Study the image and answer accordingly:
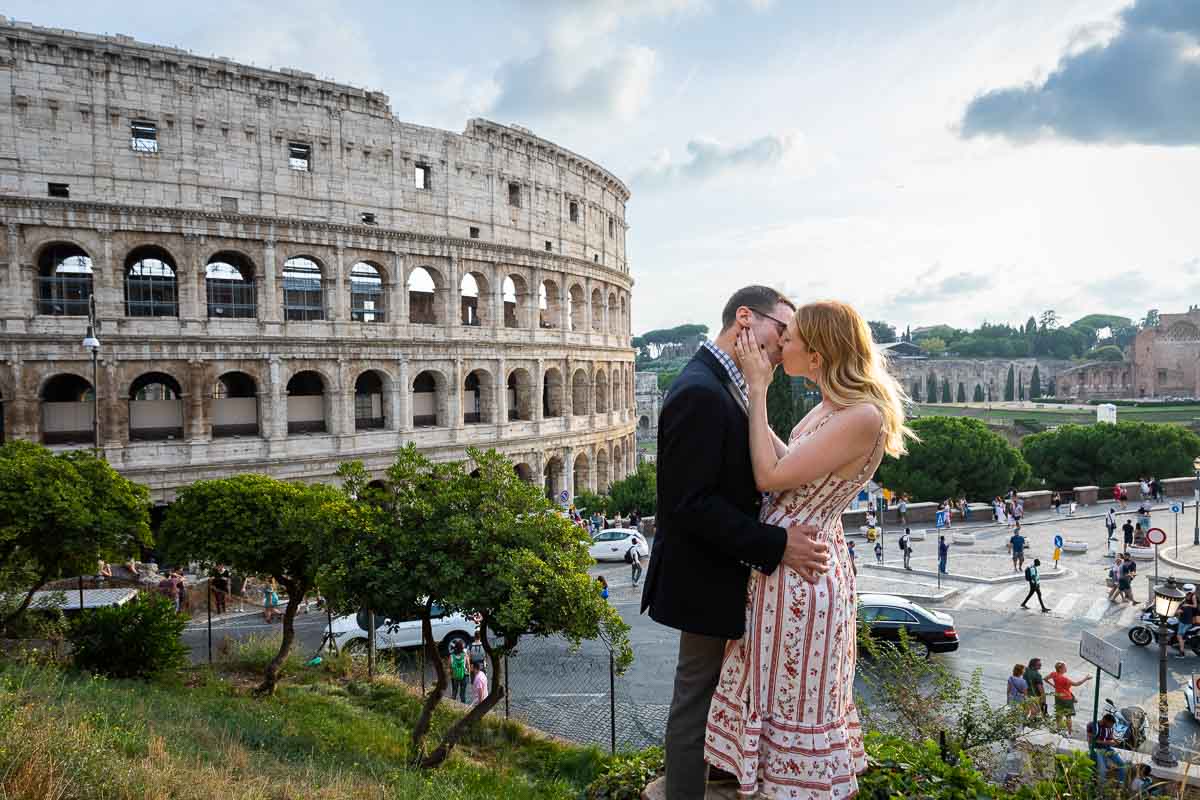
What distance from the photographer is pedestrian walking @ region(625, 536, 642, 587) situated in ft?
70.8

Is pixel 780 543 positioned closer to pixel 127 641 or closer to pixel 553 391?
pixel 127 641

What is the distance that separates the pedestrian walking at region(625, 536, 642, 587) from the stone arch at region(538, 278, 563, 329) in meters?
13.3

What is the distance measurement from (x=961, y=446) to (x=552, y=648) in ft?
90.7

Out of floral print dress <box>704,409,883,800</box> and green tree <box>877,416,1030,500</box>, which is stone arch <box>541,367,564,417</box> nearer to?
green tree <box>877,416,1030,500</box>

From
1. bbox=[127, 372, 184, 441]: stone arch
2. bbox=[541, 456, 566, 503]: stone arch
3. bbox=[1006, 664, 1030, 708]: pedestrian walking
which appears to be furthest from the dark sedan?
bbox=[127, 372, 184, 441]: stone arch

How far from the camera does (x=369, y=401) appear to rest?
30.3 meters

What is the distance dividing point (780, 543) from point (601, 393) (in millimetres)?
34837

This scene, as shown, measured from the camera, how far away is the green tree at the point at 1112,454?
119 feet

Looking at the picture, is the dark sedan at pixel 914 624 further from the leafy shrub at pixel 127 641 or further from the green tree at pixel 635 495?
the green tree at pixel 635 495

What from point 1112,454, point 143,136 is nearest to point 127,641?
point 143,136

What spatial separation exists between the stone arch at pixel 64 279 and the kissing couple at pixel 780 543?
2676 centimetres

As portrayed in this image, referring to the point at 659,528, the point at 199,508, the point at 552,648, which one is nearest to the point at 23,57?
the point at 199,508

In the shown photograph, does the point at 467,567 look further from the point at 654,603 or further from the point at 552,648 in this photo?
the point at 552,648

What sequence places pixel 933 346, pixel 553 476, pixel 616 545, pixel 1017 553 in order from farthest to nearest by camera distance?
pixel 933 346, pixel 553 476, pixel 616 545, pixel 1017 553
